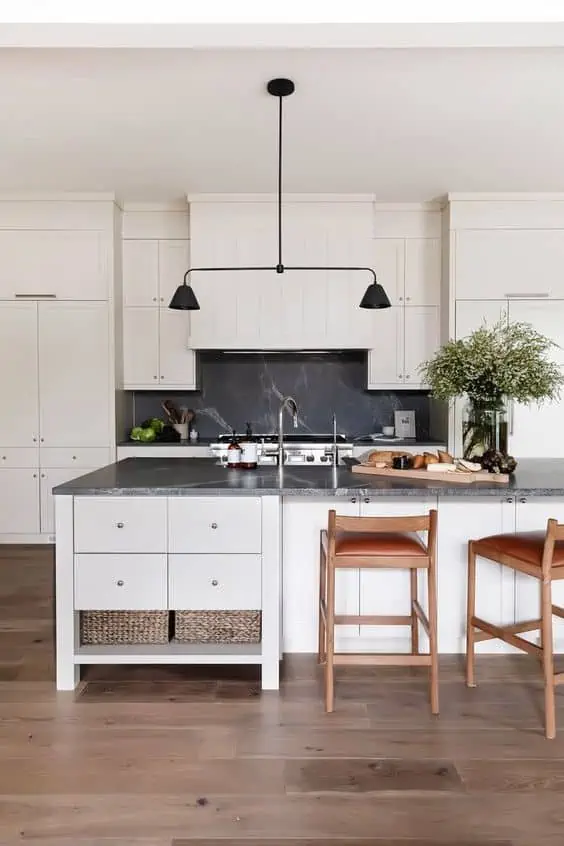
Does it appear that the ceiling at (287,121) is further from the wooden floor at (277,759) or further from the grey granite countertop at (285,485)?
the wooden floor at (277,759)

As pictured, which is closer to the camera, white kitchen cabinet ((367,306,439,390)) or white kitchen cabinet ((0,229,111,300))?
white kitchen cabinet ((0,229,111,300))

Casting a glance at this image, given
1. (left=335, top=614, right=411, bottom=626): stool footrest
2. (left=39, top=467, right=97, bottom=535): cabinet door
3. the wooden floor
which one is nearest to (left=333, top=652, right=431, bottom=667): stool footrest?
the wooden floor

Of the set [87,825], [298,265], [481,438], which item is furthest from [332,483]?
[298,265]

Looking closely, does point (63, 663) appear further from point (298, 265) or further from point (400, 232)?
point (400, 232)

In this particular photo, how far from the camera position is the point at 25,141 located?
12.7 feet

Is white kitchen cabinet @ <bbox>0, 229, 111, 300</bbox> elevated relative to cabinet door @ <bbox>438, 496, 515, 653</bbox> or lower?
elevated

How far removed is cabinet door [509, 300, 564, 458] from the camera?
16.1 ft

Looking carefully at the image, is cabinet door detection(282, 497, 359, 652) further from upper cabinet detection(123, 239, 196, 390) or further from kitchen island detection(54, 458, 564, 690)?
upper cabinet detection(123, 239, 196, 390)

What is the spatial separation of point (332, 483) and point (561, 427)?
2.91m

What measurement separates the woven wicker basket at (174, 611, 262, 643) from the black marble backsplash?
2.85 meters

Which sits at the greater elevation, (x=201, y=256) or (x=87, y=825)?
(x=201, y=256)

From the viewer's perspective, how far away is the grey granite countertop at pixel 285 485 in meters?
2.64

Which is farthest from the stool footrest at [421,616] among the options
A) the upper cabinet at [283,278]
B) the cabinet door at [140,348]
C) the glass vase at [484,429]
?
the cabinet door at [140,348]

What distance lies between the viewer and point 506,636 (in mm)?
2561
